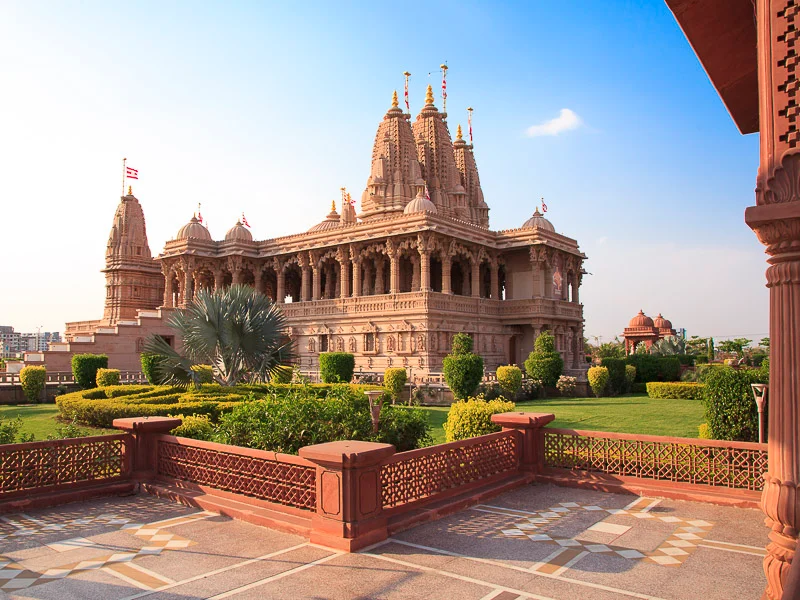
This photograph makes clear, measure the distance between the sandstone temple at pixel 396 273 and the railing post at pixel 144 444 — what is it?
65.3 feet

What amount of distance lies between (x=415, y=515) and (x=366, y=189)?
34.3m

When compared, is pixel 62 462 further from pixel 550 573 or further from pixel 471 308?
pixel 471 308

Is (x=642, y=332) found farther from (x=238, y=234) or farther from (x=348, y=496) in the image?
(x=348, y=496)

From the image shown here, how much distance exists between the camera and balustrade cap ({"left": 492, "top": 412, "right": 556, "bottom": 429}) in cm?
866

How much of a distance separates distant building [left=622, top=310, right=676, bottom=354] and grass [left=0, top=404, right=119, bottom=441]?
4421 centimetres

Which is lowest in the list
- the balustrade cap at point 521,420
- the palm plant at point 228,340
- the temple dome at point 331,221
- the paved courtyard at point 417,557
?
the paved courtyard at point 417,557

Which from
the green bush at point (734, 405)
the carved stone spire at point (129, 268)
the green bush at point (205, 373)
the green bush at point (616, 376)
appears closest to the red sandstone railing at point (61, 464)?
the green bush at point (734, 405)

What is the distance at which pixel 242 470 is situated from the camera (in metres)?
7.14

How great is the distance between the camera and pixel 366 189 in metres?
39.5

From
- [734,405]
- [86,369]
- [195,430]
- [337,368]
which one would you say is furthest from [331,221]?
[734,405]

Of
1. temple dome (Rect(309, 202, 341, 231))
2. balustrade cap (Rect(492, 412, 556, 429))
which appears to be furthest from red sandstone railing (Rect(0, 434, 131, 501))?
temple dome (Rect(309, 202, 341, 231))

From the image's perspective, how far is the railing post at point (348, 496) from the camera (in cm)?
573

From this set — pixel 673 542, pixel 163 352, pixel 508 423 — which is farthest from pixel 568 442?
pixel 163 352

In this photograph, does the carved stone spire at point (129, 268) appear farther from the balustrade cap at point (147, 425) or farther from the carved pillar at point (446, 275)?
the balustrade cap at point (147, 425)
